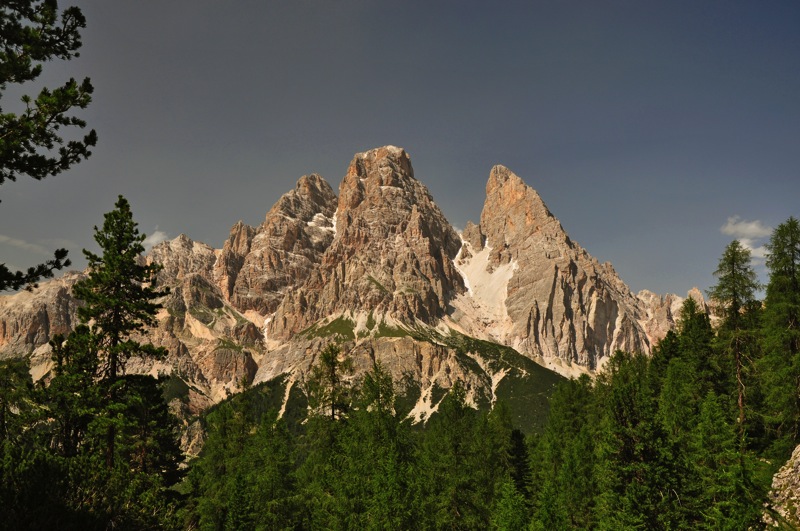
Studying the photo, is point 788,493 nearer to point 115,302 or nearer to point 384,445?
point 384,445

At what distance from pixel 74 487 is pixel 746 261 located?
50825 mm

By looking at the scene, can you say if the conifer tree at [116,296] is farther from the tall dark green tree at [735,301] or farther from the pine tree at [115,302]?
the tall dark green tree at [735,301]

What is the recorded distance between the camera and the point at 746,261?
4778cm

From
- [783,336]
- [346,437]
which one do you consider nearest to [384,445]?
[346,437]

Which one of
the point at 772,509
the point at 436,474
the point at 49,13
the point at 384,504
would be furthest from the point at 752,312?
the point at 49,13

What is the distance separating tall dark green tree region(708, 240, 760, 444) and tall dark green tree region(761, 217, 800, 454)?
1.72m

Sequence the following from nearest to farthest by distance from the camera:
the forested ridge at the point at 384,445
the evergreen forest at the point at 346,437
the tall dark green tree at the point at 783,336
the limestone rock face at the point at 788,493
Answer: the evergreen forest at the point at 346,437 < the forested ridge at the point at 384,445 < the limestone rock face at the point at 788,493 < the tall dark green tree at the point at 783,336

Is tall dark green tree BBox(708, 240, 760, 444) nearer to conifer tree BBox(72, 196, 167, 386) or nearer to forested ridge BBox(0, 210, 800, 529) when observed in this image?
forested ridge BBox(0, 210, 800, 529)

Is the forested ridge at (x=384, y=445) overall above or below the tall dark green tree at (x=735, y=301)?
below

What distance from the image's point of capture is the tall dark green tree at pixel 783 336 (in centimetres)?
3844

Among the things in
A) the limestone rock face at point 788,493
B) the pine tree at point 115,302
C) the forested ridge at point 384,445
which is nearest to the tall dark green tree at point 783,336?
the forested ridge at point 384,445

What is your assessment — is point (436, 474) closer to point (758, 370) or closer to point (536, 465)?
point (536, 465)

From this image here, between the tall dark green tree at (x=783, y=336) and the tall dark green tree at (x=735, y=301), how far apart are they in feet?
5.63

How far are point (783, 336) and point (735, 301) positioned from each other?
8107mm
